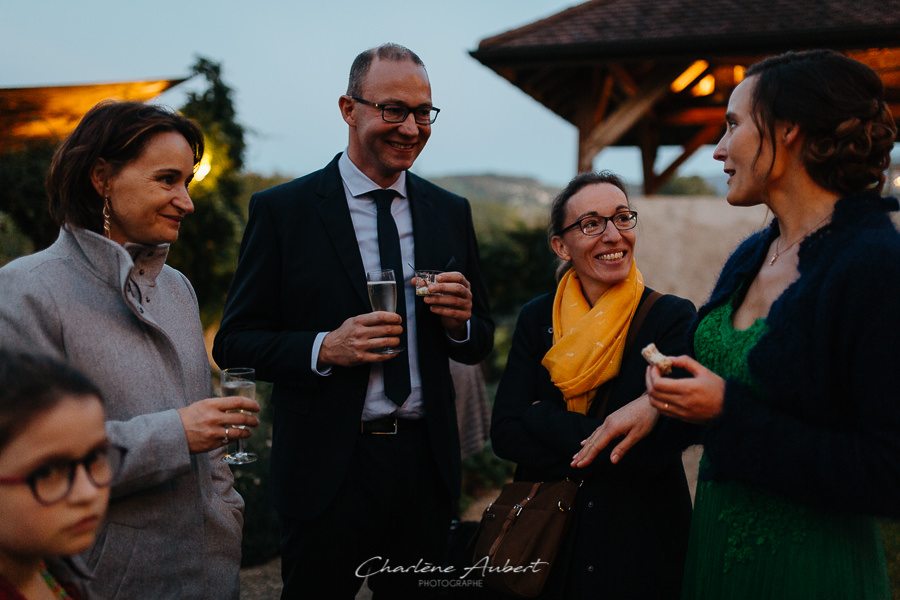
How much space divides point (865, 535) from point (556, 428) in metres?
0.99

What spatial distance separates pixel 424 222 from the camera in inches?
106

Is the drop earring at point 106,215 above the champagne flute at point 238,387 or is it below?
above

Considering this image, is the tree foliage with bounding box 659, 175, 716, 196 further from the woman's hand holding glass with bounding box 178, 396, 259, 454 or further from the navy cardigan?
the woman's hand holding glass with bounding box 178, 396, 259, 454

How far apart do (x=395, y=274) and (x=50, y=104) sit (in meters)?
7.05

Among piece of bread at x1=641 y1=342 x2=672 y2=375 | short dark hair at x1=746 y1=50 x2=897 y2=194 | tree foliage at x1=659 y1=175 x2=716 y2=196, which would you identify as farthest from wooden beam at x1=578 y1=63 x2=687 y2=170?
tree foliage at x1=659 y1=175 x2=716 y2=196

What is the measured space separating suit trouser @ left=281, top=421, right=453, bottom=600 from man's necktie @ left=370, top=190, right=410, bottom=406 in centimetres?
18

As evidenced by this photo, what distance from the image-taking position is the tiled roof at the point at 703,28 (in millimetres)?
6410

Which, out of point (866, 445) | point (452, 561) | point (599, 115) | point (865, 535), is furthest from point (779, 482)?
point (599, 115)

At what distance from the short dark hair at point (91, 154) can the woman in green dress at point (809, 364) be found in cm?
167

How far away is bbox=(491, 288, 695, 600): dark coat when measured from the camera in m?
2.19

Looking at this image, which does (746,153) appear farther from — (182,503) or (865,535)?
(182,503)

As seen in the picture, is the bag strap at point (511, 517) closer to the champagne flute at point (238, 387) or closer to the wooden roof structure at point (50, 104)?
the champagne flute at point (238, 387)

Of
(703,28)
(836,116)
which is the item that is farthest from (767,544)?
(703,28)

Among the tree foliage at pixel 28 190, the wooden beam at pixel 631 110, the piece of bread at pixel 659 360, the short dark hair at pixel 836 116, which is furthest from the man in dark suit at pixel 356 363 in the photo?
the tree foliage at pixel 28 190
